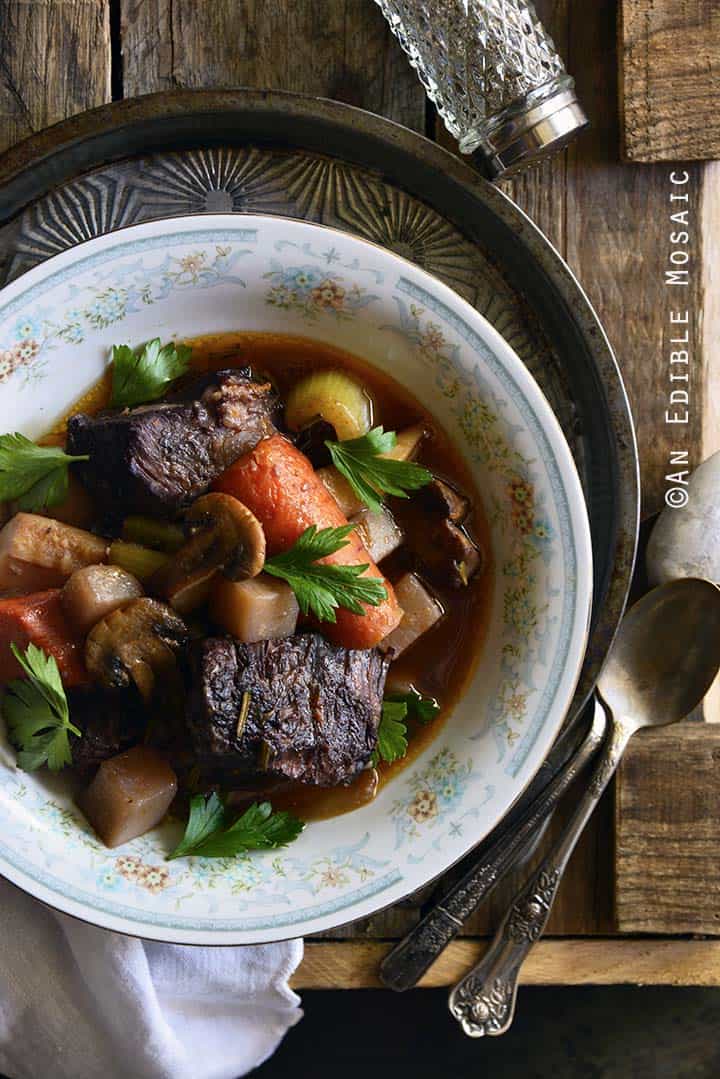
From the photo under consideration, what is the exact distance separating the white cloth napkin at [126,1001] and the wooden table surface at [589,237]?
180mm

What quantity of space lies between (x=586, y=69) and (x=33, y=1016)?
3024 mm

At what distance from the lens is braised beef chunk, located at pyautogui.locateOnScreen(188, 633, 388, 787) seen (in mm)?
2146

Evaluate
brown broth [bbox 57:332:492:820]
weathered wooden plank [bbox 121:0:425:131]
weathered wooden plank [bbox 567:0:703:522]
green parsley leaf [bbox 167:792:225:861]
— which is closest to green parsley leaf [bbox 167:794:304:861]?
green parsley leaf [bbox 167:792:225:861]

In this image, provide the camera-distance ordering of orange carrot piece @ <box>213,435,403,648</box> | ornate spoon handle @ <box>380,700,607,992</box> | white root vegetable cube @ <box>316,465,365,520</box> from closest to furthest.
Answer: orange carrot piece @ <box>213,435,403,648</box>, white root vegetable cube @ <box>316,465,365,520</box>, ornate spoon handle @ <box>380,700,607,992</box>

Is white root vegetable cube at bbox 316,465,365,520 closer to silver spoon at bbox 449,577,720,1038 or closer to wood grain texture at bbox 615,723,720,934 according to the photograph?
silver spoon at bbox 449,577,720,1038

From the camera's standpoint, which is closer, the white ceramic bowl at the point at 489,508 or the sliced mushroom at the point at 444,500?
the white ceramic bowl at the point at 489,508

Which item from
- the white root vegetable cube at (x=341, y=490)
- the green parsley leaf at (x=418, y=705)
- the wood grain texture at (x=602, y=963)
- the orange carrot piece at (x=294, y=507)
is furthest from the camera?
the wood grain texture at (x=602, y=963)

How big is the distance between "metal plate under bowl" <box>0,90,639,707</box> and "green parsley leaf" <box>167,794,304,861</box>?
0.85 meters

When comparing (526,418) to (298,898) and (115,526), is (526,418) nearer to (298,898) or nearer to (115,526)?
(115,526)

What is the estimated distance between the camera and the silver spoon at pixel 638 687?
263 centimetres

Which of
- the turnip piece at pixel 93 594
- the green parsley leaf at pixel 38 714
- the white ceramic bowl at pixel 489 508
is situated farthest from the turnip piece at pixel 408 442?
the green parsley leaf at pixel 38 714

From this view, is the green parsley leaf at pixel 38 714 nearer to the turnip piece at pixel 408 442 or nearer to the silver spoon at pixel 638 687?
the turnip piece at pixel 408 442

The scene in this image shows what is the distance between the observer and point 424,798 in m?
2.38

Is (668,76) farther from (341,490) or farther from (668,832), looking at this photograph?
(668,832)
